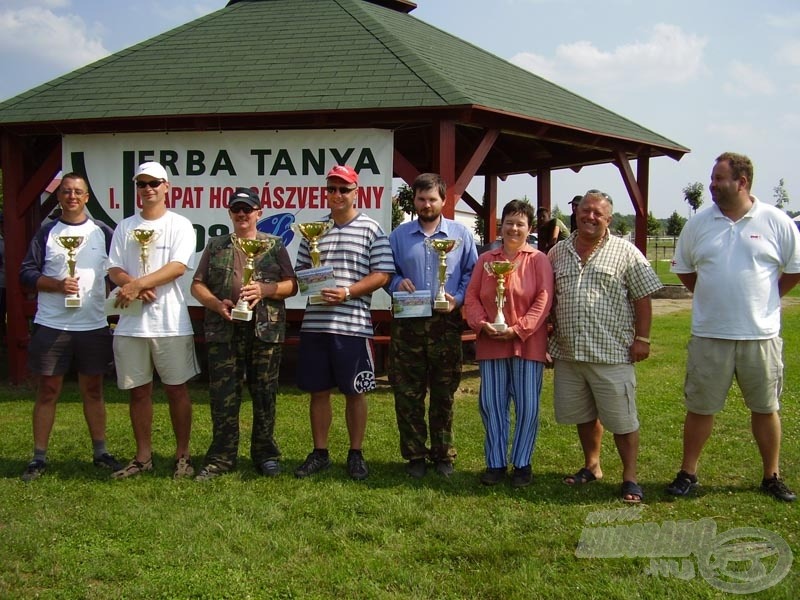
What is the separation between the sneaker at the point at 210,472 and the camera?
14.2 feet

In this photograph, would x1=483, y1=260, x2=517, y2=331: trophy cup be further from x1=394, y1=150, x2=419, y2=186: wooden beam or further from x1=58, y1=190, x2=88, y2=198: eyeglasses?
x1=394, y1=150, x2=419, y2=186: wooden beam

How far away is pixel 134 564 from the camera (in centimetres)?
320

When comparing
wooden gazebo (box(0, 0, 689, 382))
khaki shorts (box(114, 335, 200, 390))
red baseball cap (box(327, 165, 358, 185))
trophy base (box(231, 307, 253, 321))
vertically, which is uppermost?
wooden gazebo (box(0, 0, 689, 382))

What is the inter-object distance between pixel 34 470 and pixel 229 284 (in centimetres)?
180

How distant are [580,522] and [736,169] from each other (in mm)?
2210

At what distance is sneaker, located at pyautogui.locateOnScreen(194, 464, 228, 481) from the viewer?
4.34 metres

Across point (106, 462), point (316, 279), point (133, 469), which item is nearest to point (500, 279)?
point (316, 279)

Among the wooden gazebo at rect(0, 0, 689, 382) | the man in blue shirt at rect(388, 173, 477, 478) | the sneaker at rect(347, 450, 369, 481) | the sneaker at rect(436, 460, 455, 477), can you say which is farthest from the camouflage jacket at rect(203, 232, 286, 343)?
the wooden gazebo at rect(0, 0, 689, 382)

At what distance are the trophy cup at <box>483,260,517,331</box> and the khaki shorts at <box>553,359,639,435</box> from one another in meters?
0.49

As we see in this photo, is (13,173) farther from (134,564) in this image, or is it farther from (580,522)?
(580,522)

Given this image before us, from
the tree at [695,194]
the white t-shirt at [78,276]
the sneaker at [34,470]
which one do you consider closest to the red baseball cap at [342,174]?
the white t-shirt at [78,276]

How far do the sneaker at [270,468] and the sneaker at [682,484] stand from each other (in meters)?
2.46

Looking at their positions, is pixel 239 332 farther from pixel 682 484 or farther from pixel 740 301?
pixel 740 301

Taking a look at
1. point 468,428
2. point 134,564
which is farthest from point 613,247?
point 134,564
